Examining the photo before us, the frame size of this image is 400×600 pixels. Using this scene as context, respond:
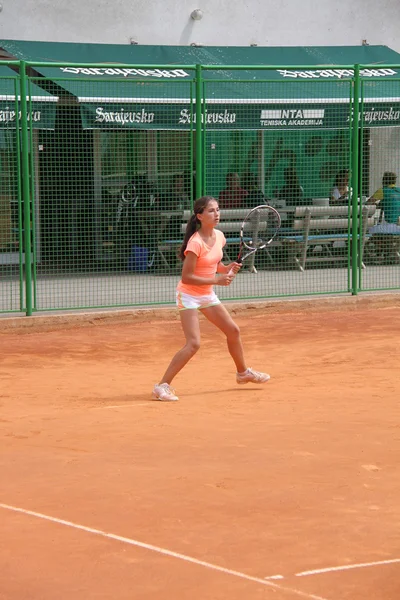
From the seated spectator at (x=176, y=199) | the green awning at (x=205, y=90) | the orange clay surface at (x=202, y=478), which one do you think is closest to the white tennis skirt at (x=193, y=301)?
the orange clay surface at (x=202, y=478)

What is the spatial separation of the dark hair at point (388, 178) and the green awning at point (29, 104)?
5.60 m

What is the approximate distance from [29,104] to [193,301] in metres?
5.42

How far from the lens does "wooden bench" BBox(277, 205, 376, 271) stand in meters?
17.0

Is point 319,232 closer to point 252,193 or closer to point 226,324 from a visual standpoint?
point 252,193

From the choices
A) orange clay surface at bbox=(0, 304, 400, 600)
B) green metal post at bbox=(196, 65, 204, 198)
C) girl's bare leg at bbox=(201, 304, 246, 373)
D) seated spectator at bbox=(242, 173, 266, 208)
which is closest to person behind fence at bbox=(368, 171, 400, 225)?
seated spectator at bbox=(242, 173, 266, 208)

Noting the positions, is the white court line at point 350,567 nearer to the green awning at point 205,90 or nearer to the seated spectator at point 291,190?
the green awning at point 205,90

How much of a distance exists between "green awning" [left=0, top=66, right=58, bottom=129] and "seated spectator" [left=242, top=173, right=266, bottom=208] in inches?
140

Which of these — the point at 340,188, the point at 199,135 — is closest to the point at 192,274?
the point at 199,135

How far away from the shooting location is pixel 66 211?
1530 centimetres

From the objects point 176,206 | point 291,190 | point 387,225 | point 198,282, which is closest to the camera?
point 198,282

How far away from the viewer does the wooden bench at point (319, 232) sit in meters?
17.0

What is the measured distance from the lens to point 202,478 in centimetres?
734

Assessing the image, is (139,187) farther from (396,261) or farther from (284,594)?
(284,594)

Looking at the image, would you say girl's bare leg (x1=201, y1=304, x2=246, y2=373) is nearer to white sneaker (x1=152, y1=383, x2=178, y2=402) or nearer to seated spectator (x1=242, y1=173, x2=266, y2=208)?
white sneaker (x1=152, y1=383, x2=178, y2=402)
